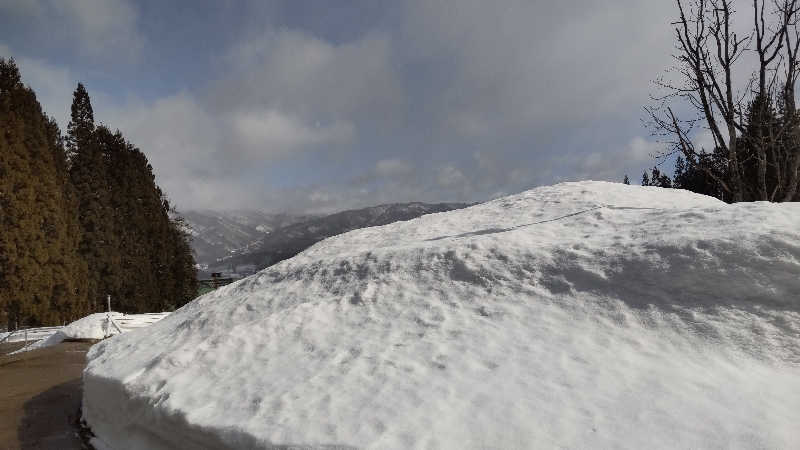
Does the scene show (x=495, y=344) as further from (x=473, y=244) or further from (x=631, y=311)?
(x=473, y=244)

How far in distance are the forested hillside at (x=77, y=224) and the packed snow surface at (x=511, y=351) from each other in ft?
50.4

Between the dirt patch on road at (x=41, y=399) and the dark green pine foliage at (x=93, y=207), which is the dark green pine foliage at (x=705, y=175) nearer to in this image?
the dirt patch on road at (x=41, y=399)

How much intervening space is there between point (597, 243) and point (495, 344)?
1997 mm

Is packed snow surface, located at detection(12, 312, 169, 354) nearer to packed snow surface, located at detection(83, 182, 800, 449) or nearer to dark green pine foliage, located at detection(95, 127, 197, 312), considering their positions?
dark green pine foliage, located at detection(95, 127, 197, 312)

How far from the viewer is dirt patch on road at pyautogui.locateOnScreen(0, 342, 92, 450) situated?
6129 mm

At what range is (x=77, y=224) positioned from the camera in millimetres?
20375

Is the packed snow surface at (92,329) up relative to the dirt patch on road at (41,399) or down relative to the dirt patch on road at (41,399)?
up

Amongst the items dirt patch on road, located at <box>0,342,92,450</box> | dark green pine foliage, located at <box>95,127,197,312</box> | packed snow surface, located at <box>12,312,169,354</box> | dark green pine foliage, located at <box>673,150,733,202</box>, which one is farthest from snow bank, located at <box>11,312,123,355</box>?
dark green pine foliage, located at <box>673,150,733,202</box>

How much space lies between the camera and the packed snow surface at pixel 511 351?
9.64ft

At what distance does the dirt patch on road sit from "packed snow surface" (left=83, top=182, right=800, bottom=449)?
0.58m

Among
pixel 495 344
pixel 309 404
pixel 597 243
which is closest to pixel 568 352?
pixel 495 344

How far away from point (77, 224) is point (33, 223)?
8.36 ft

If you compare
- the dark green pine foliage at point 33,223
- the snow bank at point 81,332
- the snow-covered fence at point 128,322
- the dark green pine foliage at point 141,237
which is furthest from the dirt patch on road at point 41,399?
the dark green pine foliage at point 141,237

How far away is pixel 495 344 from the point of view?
3.96m
